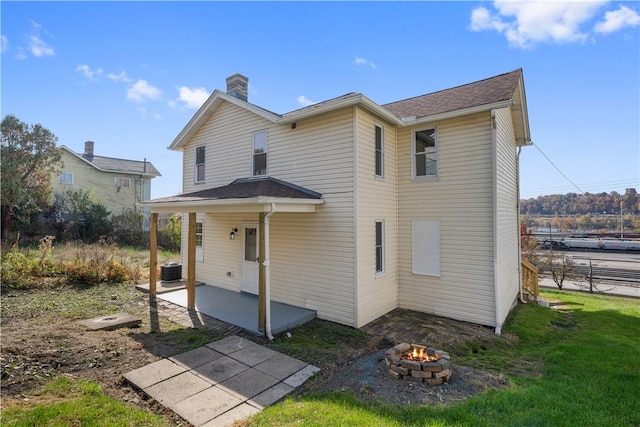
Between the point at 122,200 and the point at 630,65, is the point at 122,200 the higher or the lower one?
the lower one

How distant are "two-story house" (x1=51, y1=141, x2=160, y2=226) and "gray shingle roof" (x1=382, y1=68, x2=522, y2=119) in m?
22.1

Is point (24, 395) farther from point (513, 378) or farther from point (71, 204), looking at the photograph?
point (71, 204)

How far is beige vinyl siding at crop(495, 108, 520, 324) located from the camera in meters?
7.72

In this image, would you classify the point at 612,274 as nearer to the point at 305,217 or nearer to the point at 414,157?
the point at 414,157

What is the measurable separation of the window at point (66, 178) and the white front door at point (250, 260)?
23635 mm

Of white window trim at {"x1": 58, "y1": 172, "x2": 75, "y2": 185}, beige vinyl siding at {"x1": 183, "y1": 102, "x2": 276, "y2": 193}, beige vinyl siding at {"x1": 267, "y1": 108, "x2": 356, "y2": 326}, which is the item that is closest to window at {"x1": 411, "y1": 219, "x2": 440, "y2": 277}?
beige vinyl siding at {"x1": 267, "y1": 108, "x2": 356, "y2": 326}

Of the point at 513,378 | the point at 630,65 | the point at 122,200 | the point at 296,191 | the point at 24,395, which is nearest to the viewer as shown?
the point at 24,395

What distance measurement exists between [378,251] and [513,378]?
405cm

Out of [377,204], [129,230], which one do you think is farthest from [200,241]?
[129,230]

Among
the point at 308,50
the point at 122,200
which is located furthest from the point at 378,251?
the point at 122,200

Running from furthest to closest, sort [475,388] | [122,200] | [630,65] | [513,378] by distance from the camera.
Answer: [122,200], [630,65], [513,378], [475,388]

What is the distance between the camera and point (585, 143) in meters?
16.7

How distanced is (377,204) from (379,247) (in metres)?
1.16

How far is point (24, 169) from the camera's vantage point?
59.0 feet
